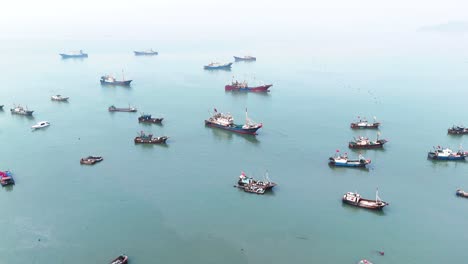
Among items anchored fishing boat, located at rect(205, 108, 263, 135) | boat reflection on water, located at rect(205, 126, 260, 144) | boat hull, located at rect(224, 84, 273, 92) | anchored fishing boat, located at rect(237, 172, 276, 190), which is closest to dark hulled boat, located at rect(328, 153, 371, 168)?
anchored fishing boat, located at rect(237, 172, 276, 190)

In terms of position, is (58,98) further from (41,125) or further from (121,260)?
(121,260)

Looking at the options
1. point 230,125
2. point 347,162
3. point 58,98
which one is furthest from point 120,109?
point 347,162

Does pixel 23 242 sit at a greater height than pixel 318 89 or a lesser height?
lesser

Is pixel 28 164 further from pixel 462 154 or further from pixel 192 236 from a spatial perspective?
pixel 462 154

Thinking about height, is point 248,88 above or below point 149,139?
above

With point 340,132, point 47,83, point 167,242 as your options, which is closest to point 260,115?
point 340,132

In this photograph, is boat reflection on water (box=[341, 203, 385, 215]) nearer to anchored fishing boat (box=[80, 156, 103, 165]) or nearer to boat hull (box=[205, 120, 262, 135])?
boat hull (box=[205, 120, 262, 135])
